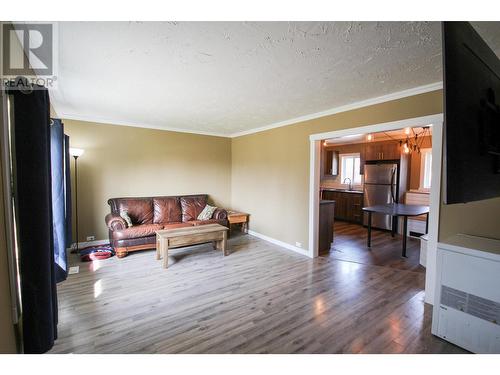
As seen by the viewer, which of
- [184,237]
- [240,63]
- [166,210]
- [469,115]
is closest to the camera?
[469,115]

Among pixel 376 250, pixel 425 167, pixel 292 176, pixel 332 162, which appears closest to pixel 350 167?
pixel 332 162

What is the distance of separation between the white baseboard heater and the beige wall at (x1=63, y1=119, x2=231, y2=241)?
15.5 feet

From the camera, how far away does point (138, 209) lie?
452cm

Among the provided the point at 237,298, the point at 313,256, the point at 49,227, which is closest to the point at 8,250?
the point at 49,227

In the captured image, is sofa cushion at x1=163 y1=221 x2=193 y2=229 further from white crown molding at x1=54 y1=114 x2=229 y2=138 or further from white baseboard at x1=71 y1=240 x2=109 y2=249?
white crown molding at x1=54 y1=114 x2=229 y2=138

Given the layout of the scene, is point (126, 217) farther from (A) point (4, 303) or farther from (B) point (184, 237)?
(A) point (4, 303)

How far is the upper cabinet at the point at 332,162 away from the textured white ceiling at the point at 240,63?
13.0 ft

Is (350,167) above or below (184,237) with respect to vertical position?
above

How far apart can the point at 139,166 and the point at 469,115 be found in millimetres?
→ 5090

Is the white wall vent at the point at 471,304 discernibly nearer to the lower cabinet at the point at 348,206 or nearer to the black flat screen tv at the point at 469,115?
the black flat screen tv at the point at 469,115

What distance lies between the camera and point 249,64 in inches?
83.0

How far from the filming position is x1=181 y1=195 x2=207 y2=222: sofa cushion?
5.02 m

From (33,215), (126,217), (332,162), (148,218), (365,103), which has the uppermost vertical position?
(365,103)

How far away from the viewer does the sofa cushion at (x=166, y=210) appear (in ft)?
15.4
